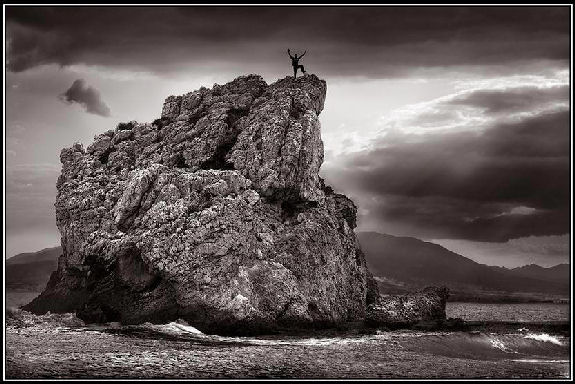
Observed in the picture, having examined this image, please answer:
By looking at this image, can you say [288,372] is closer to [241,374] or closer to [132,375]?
[241,374]

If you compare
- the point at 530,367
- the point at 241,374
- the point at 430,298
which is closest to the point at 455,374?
the point at 530,367

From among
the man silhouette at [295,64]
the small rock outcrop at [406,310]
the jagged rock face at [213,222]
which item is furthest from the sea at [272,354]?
the man silhouette at [295,64]

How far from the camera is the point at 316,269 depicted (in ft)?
188

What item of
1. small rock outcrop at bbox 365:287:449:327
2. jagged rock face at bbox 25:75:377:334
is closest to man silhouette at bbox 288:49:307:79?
jagged rock face at bbox 25:75:377:334

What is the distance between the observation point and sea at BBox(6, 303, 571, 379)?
3609cm

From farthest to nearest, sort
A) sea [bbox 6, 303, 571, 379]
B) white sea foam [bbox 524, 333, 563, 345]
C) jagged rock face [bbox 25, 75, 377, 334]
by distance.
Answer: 1. white sea foam [bbox 524, 333, 563, 345]
2. jagged rock face [bbox 25, 75, 377, 334]
3. sea [bbox 6, 303, 571, 379]

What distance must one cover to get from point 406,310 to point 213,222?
21.7 meters

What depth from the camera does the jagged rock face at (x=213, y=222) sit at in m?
51.8

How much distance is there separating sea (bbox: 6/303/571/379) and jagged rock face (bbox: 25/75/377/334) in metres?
2.99

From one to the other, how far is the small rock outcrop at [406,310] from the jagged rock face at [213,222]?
1.76m

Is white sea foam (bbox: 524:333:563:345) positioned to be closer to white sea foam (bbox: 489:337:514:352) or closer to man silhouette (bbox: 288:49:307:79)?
white sea foam (bbox: 489:337:514:352)

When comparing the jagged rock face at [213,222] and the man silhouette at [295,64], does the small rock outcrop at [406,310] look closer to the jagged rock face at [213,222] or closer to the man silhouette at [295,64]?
the jagged rock face at [213,222]

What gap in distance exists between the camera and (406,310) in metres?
64.6

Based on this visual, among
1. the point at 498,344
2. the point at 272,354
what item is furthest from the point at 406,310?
the point at 272,354
